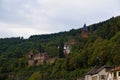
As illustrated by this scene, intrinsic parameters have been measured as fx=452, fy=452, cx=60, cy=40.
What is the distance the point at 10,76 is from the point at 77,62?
50.9 m

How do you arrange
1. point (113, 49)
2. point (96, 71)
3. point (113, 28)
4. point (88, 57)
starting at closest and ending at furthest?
point (96, 71) < point (113, 49) < point (88, 57) < point (113, 28)

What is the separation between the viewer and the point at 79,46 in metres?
A: 186

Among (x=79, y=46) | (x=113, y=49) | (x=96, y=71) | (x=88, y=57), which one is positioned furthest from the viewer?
(x=79, y=46)

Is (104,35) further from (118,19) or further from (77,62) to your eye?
(77,62)

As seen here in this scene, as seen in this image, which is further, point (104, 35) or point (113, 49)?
point (104, 35)

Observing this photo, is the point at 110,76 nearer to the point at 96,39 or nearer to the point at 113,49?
the point at 113,49

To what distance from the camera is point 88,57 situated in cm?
14900

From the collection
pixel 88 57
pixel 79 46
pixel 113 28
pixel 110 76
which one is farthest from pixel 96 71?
→ pixel 79 46

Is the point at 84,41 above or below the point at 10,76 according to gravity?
above

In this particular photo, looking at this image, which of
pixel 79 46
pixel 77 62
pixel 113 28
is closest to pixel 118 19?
pixel 113 28

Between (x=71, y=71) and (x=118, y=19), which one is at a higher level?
(x=118, y=19)

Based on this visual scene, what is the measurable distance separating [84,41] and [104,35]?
18355mm

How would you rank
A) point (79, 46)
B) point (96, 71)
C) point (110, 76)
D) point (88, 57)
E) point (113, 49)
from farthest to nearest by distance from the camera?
point (79, 46)
point (88, 57)
point (113, 49)
point (96, 71)
point (110, 76)

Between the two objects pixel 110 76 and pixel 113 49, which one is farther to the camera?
pixel 113 49
